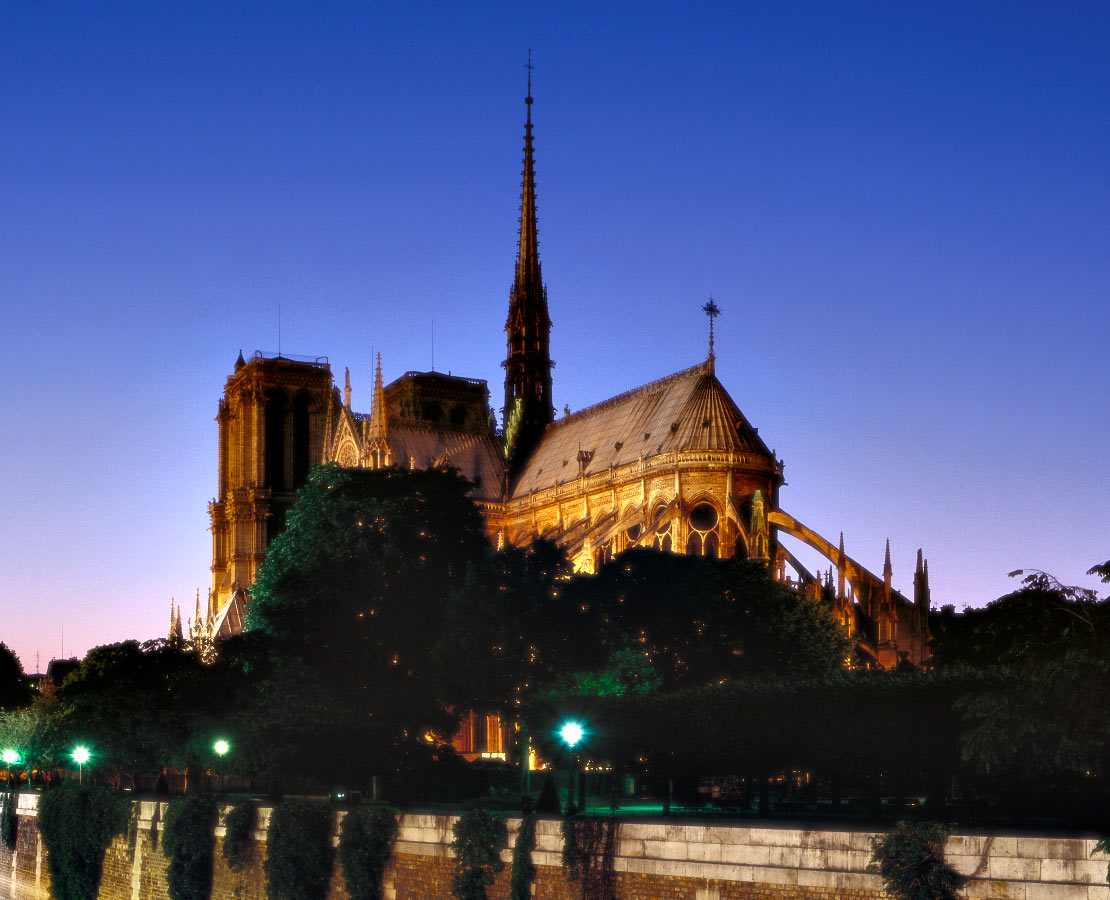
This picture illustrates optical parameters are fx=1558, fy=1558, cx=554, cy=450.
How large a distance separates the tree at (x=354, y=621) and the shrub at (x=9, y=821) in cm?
1075

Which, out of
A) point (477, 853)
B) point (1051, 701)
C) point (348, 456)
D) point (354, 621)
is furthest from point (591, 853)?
point (348, 456)

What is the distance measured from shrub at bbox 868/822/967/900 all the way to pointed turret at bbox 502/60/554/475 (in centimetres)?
7566

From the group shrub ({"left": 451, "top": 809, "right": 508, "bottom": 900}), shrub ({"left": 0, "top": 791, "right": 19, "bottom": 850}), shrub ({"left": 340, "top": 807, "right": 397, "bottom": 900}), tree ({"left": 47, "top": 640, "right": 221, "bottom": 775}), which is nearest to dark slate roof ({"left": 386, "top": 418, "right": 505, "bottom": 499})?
tree ({"left": 47, "top": 640, "right": 221, "bottom": 775})

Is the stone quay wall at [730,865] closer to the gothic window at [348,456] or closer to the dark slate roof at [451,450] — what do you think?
the dark slate roof at [451,450]

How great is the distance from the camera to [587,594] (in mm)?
50375

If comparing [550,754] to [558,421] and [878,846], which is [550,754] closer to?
[878,846]

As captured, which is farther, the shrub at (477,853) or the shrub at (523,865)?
the shrub at (477,853)

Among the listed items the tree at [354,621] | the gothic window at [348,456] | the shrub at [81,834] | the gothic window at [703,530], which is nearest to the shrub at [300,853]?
the tree at [354,621]

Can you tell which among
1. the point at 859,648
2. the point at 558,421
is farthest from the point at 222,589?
the point at 859,648

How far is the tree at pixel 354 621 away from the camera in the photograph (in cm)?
4162

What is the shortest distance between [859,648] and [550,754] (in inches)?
1108

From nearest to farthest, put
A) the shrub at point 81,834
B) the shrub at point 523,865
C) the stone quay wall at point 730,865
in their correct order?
the stone quay wall at point 730,865 < the shrub at point 523,865 < the shrub at point 81,834

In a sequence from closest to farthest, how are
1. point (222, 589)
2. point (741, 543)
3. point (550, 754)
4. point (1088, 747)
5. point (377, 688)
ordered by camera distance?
point (1088, 747), point (550, 754), point (377, 688), point (741, 543), point (222, 589)

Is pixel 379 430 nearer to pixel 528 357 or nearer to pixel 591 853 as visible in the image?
pixel 528 357
